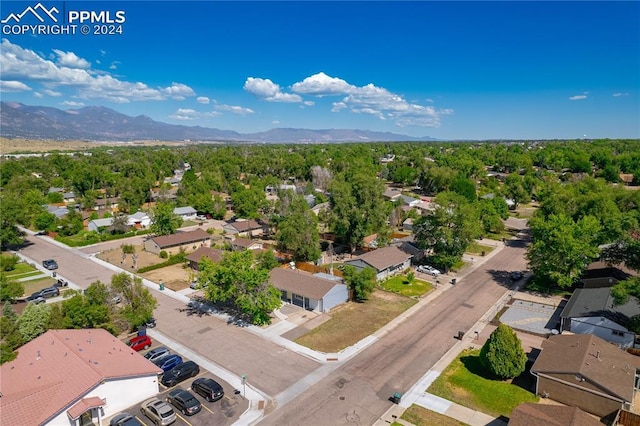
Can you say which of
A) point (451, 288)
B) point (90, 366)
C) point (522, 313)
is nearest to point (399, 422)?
point (90, 366)

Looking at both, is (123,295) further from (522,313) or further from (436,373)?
(522,313)

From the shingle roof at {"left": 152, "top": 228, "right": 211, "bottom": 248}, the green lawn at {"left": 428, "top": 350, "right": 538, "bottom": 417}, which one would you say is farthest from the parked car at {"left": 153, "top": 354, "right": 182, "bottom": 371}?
the shingle roof at {"left": 152, "top": 228, "right": 211, "bottom": 248}

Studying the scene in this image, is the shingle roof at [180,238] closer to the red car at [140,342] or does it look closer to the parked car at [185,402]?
the red car at [140,342]

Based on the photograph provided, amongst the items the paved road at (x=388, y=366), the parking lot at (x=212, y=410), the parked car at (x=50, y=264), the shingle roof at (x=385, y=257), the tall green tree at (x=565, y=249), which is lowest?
the parked car at (x=50, y=264)

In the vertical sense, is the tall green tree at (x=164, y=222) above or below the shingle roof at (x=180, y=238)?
above

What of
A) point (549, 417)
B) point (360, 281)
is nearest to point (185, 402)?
point (549, 417)

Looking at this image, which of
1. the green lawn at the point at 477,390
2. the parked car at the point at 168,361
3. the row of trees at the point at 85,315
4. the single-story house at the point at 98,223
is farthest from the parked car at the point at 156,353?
the single-story house at the point at 98,223
